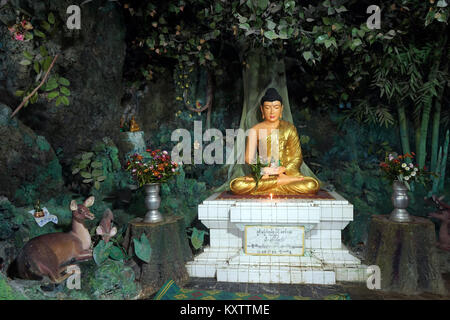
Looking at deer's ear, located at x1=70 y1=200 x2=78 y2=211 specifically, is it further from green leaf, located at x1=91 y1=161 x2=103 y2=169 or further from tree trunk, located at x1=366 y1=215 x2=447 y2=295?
tree trunk, located at x1=366 y1=215 x2=447 y2=295

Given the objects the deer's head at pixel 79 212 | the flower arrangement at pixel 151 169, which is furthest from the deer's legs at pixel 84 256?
the flower arrangement at pixel 151 169

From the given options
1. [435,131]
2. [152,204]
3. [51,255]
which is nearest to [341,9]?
[435,131]

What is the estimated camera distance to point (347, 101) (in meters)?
5.98

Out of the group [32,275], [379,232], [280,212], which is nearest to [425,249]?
[379,232]

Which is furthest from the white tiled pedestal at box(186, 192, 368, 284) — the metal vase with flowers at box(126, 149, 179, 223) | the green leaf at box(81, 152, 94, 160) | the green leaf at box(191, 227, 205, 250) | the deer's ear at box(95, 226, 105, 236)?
the green leaf at box(81, 152, 94, 160)

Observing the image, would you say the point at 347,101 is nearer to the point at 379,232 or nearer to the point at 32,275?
the point at 379,232

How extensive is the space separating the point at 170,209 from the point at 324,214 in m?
2.29

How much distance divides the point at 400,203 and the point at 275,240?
1.51 meters

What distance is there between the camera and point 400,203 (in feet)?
12.4

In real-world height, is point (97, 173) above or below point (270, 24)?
below

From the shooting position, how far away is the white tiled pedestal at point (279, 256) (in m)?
3.82

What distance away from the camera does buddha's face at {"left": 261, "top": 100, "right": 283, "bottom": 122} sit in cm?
488

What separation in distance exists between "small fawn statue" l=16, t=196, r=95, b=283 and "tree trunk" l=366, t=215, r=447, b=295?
3.29 metres

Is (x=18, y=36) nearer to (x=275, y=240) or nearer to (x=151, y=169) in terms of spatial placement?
(x=151, y=169)
